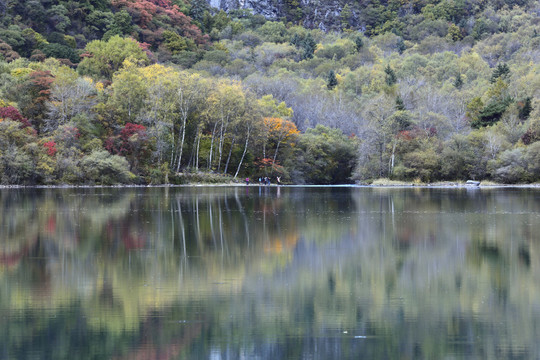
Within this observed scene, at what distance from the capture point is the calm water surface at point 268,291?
9.48 metres

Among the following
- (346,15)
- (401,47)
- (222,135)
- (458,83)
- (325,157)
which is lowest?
(325,157)

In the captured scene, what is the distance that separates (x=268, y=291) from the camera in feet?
41.6

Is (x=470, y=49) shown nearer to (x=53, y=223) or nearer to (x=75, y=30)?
(x=75, y=30)

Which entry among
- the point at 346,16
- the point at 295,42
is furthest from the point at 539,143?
the point at 346,16

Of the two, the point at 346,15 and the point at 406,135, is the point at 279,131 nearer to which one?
the point at 406,135

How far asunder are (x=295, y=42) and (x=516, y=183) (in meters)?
90.3

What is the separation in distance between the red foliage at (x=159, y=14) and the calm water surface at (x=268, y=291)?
10233 cm

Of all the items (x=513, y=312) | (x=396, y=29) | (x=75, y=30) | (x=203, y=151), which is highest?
(x=396, y=29)

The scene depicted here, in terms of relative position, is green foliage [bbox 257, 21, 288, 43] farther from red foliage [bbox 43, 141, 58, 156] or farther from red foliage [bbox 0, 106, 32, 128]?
red foliage [bbox 43, 141, 58, 156]

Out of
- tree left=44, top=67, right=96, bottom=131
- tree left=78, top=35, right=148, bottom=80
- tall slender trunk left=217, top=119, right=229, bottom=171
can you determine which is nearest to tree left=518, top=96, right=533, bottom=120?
tall slender trunk left=217, top=119, right=229, bottom=171

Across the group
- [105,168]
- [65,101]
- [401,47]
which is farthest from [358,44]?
[105,168]

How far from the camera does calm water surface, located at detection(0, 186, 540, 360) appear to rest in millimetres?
9484

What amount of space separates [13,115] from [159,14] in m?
75.8

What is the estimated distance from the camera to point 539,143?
62719mm
